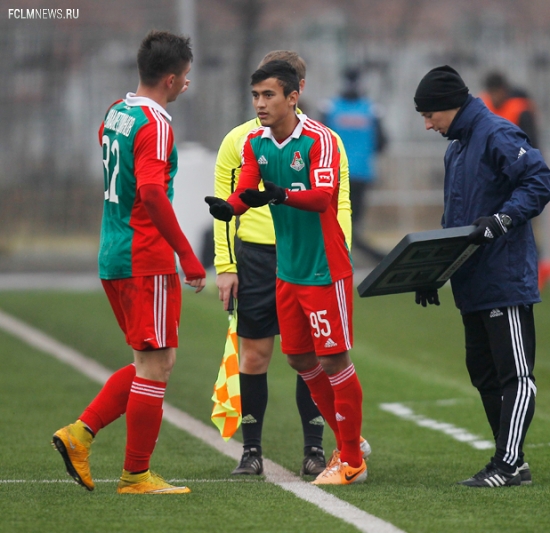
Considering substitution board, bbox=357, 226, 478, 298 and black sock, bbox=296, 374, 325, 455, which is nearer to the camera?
substitution board, bbox=357, 226, 478, 298

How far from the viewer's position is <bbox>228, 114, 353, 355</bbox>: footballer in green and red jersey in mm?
5406

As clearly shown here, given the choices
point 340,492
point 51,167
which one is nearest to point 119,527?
point 340,492

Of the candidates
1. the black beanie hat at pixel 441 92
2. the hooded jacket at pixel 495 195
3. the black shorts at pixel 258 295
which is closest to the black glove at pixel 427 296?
the hooded jacket at pixel 495 195

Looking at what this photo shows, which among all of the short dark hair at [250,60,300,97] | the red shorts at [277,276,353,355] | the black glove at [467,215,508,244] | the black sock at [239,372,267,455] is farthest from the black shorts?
the black glove at [467,215,508,244]

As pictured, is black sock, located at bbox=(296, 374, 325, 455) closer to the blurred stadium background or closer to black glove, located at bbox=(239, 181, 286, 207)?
black glove, located at bbox=(239, 181, 286, 207)

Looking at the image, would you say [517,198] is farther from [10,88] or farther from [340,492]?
[10,88]

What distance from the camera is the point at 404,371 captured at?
9.40m

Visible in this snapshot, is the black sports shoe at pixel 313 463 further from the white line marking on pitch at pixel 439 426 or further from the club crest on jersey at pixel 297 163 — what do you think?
the club crest on jersey at pixel 297 163

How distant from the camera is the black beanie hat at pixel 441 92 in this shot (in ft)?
17.9

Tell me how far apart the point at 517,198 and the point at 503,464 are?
1224 millimetres

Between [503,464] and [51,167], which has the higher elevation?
[51,167]

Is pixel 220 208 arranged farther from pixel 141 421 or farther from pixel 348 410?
pixel 348 410

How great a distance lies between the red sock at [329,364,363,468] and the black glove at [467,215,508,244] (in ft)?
2.96

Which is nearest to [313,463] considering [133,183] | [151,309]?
[151,309]
